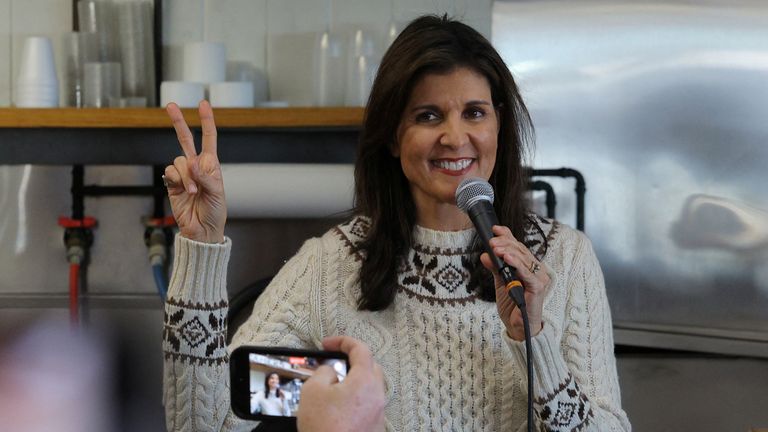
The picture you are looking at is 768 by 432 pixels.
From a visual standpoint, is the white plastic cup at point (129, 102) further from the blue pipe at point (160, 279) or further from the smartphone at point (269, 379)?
the smartphone at point (269, 379)

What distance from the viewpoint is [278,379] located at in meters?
1.08

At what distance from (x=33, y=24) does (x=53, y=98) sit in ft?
0.97

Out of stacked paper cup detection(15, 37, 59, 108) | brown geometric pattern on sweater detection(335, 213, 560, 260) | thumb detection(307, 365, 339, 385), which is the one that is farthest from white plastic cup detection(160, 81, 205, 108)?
thumb detection(307, 365, 339, 385)

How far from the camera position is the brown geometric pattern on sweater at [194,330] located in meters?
1.46

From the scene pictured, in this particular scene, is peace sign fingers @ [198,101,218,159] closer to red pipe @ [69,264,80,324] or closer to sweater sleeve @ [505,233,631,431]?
sweater sleeve @ [505,233,631,431]

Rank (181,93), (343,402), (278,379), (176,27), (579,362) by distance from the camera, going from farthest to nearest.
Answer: (176,27), (181,93), (579,362), (278,379), (343,402)

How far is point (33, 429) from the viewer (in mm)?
936

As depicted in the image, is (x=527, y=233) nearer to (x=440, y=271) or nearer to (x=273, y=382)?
(x=440, y=271)

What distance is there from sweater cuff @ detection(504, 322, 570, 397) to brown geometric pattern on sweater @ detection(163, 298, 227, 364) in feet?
1.34

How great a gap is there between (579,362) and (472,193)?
401 millimetres

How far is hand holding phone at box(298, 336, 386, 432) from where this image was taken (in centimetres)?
93

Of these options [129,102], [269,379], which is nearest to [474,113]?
[269,379]

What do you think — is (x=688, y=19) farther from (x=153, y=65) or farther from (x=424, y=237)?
(x=153, y=65)

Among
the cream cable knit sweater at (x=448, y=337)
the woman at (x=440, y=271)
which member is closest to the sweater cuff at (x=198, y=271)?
the cream cable knit sweater at (x=448, y=337)
